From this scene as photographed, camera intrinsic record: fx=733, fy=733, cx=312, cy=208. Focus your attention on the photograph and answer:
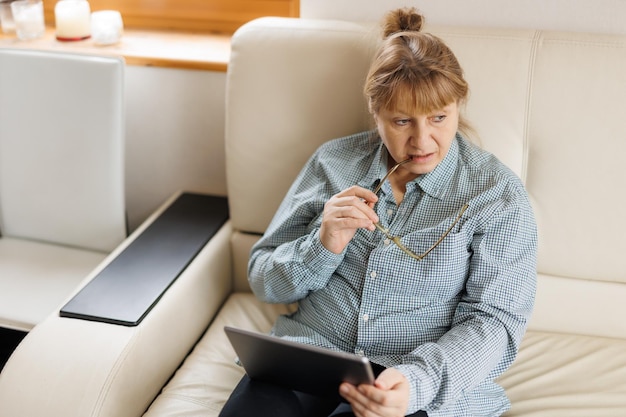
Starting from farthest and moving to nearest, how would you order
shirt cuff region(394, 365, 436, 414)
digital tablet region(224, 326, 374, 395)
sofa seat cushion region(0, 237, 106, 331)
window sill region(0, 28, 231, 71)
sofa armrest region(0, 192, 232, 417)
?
window sill region(0, 28, 231, 71), sofa seat cushion region(0, 237, 106, 331), sofa armrest region(0, 192, 232, 417), shirt cuff region(394, 365, 436, 414), digital tablet region(224, 326, 374, 395)

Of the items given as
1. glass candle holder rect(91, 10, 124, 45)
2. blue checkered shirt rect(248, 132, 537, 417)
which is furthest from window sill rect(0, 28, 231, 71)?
blue checkered shirt rect(248, 132, 537, 417)

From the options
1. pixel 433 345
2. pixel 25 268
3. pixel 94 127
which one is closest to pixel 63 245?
pixel 25 268

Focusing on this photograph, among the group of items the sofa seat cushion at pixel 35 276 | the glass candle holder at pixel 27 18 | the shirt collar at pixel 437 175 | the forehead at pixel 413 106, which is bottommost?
the sofa seat cushion at pixel 35 276

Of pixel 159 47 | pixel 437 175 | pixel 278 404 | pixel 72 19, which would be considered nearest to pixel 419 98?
pixel 437 175

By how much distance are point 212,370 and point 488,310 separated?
60 centimetres

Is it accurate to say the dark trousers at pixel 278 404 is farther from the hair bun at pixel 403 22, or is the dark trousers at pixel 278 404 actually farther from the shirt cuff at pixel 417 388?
the hair bun at pixel 403 22

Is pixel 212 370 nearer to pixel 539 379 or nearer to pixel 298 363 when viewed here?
pixel 298 363

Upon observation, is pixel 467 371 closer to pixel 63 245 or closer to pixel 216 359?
pixel 216 359

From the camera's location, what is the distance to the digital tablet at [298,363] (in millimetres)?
1120

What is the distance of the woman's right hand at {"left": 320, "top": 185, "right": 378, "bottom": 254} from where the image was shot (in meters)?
1.33

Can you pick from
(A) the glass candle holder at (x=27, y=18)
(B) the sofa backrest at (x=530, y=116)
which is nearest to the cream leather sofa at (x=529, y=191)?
(B) the sofa backrest at (x=530, y=116)

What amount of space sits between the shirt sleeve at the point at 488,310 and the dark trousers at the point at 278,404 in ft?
0.29

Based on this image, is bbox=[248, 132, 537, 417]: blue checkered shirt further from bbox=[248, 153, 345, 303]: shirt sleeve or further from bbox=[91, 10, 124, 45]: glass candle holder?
bbox=[91, 10, 124, 45]: glass candle holder

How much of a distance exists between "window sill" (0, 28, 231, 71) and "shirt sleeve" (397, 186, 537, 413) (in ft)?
3.09
